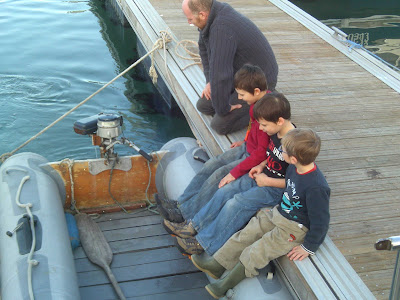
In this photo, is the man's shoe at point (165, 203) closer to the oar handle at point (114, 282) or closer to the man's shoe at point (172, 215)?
the man's shoe at point (172, 215)

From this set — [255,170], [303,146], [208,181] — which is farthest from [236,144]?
[303,146]

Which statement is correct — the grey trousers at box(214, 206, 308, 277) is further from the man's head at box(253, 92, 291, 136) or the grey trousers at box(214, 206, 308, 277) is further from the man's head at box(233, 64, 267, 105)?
the man's head at box(233, 64, 267, 105)

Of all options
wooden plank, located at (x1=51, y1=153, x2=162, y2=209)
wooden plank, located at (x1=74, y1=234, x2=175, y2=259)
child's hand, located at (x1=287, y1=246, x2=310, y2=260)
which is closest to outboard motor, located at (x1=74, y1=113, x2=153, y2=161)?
wooden plank, located at (x1=51, y1=153, x2=162, y2=209)

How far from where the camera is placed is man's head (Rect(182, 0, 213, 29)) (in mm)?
3896

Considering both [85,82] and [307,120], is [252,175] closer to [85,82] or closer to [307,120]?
[307,120]

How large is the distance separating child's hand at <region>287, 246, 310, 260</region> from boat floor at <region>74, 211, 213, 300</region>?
3.36ft

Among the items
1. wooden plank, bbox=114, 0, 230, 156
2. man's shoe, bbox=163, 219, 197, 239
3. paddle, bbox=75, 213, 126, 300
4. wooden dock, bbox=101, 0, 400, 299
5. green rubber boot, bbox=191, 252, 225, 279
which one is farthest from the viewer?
wooden plank, bbox=114, 0, 230, 156

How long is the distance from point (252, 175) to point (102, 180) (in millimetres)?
1650

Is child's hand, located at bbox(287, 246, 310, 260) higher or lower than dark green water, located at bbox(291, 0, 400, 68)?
higher

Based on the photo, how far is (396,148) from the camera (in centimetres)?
426

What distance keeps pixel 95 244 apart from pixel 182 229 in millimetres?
872

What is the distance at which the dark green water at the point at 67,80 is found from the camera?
7.14 m

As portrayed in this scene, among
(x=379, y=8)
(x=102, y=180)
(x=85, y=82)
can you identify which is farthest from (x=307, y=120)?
(x=379, y=8)

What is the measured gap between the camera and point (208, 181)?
3.83 m
